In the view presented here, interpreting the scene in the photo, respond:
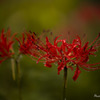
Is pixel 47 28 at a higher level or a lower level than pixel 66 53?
higher

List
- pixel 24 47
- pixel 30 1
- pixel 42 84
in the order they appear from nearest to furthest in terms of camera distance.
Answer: pixel 24 47, pixel 42 84, pixel 30 1

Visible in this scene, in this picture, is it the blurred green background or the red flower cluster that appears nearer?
the red flower cluster

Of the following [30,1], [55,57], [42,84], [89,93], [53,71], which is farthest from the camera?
[30,1]

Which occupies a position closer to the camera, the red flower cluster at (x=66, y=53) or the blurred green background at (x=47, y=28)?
the red flower cluster at (x=66, y=53)

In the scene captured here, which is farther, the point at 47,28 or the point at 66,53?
the point at 47,28

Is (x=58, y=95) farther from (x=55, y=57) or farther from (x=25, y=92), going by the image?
(x=55, y=57)

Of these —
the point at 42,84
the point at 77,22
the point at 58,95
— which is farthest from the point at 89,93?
the point at 77,22

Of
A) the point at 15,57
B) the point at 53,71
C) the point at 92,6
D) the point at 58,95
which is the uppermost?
the point at 92,6

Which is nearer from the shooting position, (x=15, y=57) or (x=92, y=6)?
(x=15, y=57)
